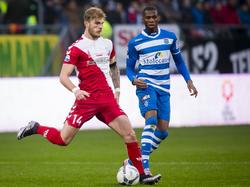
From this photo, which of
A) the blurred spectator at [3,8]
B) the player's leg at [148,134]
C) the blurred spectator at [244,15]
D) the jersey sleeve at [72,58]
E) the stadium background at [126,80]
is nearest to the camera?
the jersey sleeve at [72,58]

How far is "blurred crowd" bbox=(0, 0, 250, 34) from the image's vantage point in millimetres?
24328

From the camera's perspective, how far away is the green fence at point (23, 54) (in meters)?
22.2

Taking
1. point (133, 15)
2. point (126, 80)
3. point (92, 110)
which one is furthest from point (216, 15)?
point (92, 110)

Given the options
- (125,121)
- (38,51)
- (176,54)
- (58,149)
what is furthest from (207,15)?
(125,121)

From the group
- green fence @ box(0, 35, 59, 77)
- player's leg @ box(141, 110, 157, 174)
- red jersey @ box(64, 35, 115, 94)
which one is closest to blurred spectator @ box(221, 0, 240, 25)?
green fence @ box(0, 35, 59, 77)

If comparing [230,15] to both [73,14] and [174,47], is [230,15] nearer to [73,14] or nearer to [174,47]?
[73,14]

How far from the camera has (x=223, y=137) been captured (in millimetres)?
19656

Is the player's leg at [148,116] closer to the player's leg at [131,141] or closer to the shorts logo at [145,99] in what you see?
the shorts logo at [145,99]

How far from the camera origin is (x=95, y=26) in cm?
1088

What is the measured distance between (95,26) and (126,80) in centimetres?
1142

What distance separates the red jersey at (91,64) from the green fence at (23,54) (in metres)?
11.3

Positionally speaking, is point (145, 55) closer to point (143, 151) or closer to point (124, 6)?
point (143, 151)

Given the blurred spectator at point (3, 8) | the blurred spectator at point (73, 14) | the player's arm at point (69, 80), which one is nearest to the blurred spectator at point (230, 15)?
the blurred spectator at point (73, 14)

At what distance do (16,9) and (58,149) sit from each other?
782 cm
